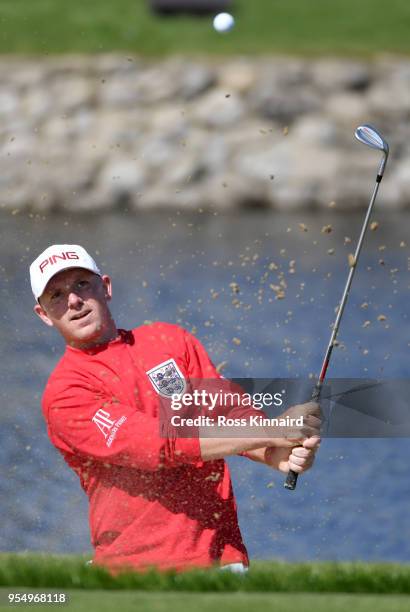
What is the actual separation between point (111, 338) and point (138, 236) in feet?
44.4

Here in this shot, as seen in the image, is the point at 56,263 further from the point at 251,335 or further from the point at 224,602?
the point at 251,335

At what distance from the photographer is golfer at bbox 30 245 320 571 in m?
4.79

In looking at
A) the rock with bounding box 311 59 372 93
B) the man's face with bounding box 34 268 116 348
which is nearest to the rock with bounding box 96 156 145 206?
the rock with bounding box 311 59 372 93

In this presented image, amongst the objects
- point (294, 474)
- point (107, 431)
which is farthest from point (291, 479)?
point (107, 431)

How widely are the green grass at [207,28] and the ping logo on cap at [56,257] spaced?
1856 centimetres

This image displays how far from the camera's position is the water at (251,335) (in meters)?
9.99

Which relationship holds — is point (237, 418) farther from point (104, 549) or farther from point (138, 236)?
point (138, 236)

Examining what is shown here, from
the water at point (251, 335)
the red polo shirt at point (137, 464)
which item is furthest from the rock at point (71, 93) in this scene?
the red polo shirt at point (137, 464)

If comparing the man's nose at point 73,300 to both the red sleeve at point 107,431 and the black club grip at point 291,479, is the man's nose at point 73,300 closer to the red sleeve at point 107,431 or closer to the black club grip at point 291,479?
the red sleeve at point 107,431

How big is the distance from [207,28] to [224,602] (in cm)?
2111

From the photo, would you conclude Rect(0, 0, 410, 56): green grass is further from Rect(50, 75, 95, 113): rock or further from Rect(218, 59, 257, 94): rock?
Rect(50, 75, 95, 113): rock

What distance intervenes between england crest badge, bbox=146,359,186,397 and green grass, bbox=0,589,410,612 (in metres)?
0.86

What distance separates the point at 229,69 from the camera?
74.6ft

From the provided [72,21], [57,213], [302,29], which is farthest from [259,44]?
[57,213]
